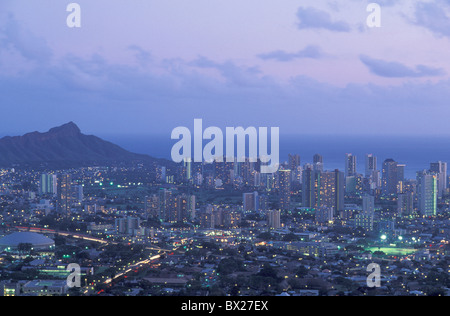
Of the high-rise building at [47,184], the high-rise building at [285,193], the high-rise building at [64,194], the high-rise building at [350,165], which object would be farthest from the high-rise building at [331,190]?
the high-rise building at [47,184]

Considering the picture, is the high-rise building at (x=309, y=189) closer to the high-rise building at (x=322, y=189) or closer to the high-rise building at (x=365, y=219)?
the high-rise building at (x=322, y=189)

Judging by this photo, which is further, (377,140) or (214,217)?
(377,140)

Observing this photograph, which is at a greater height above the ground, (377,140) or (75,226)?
(377,140)

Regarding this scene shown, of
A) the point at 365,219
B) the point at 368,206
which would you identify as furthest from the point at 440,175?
the point at 365,219

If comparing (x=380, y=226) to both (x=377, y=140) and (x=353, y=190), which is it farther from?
(x=377, y=140)

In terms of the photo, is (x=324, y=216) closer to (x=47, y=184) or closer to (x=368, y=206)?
(x=368, y=206)

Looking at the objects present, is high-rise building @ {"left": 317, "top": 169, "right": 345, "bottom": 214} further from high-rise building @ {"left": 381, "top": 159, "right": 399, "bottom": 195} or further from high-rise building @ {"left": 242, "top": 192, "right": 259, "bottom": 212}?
high-rise building @ {"left": 381, "top": 159, "right": 399, "bottom": 195}
